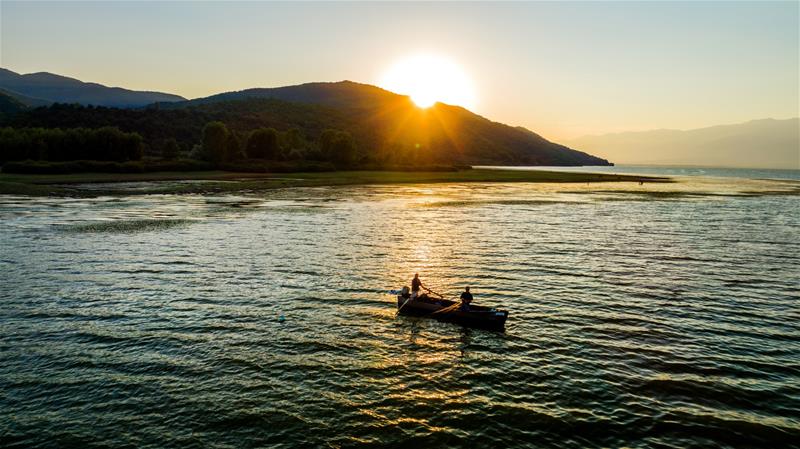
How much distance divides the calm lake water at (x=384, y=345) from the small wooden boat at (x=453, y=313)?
63cm

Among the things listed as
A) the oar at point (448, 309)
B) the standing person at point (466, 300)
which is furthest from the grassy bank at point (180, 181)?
the standing person at point (466, 300)

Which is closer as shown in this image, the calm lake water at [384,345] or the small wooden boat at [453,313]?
the calm lake water at [384,345]

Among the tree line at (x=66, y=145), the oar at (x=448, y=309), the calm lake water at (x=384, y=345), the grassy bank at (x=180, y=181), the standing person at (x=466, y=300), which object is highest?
the tree line at (x=66, y=145)

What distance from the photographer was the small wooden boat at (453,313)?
96.4 feet

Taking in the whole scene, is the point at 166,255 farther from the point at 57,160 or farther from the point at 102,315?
the point at 57,160

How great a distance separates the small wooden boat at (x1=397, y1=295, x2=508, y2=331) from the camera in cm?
2940

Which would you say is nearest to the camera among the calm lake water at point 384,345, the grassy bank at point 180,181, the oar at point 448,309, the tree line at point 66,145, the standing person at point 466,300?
the calm lake water at point 384,345

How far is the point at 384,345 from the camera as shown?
89.0 feet

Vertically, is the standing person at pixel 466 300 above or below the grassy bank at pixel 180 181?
below

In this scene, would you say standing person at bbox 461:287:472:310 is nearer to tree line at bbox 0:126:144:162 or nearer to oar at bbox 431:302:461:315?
oar at bbox 431:302:461:315

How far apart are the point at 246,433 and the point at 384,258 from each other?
32.4 meters

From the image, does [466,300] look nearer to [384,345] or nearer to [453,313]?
[453,313]

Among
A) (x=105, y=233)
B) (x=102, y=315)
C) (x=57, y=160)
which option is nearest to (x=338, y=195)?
(x=105, y=233)

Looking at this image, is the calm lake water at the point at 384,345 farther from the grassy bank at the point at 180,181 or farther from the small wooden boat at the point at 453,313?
the grassy bank at the point at 180,181
